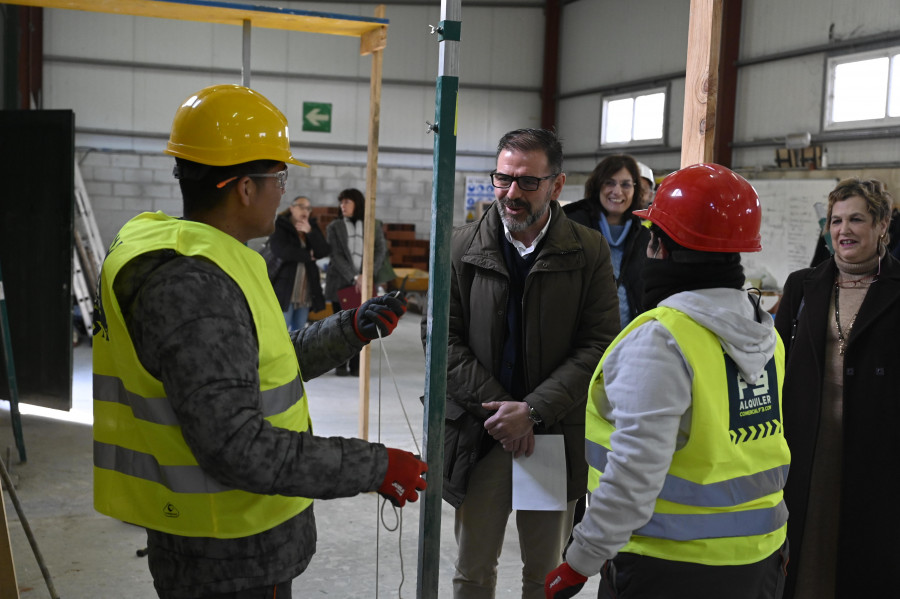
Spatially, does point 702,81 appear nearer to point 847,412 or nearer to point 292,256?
point 847,412

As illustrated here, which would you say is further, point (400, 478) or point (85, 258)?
point (85, 258)

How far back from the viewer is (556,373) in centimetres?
238

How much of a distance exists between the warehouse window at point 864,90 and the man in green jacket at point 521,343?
26.6 feet

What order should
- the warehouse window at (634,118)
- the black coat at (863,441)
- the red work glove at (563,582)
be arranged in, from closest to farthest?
the red work glove at (563,582) < the black coat at (863,441) < the warehouse window at (634,118)

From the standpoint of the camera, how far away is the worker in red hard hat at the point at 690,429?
1.55m

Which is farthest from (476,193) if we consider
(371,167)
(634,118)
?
(371,167)

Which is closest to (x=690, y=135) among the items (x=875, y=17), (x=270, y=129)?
(x=270, y=129)

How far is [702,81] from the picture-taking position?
2.25 meters

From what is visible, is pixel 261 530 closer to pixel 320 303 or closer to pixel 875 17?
pixel 320 303

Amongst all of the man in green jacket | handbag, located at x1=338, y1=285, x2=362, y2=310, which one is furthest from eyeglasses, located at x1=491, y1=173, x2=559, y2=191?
handbag, located at x1=338, y1=285, x2=362, y2=310

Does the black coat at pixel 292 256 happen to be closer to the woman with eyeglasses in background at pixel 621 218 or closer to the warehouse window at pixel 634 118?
the woman with eyeglasses in background at pixel 621 218

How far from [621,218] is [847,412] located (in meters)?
1.29

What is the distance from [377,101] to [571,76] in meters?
11.2

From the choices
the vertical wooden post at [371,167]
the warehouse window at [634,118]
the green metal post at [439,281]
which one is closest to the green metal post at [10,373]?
the vertical wooden post at [371,167]
